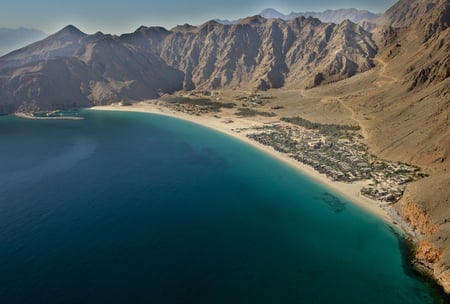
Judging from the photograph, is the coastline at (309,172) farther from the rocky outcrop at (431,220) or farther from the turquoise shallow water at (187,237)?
the turquoise shallow water at (187,237)

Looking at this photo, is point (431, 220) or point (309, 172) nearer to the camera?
point (431, 220)

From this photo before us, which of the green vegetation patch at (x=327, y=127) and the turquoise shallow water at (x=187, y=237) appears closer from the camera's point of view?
the turquoise shallow water at (x=187, y=237)

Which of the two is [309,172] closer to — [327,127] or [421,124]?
[421,124]

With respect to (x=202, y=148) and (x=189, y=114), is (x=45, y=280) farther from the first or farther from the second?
(x=189, y=114)

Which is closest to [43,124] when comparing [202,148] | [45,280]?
[202,148]

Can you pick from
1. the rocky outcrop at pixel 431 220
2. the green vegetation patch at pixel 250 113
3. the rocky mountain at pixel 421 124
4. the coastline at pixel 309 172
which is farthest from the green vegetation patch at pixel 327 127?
the rocky outcrop at pixel 431 220

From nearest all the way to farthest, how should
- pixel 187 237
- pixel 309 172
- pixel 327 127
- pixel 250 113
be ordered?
pixel 187 237, pixel 309 172, pixel 327 127, pixel 250 113

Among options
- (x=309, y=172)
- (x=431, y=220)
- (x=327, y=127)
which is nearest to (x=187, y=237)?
(x=431, y=220)

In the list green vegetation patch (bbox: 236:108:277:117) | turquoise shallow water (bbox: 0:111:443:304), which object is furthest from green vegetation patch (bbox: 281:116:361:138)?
turquoise shallow water (bbox: 0:111:443:304)

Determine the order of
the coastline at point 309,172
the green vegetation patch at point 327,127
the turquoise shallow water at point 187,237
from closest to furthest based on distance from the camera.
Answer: the turquoise shallow water at point 187,237, the coastline at point 309,172, the green vegetation patch at point 327,127
